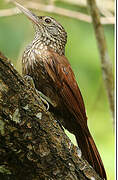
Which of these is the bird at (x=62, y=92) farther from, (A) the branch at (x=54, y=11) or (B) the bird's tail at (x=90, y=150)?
(A) the branch at (x=54, y=11)

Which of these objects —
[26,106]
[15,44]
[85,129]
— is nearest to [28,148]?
[26,106]

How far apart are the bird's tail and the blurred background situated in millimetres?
1478

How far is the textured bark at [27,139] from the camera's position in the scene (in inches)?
86.6

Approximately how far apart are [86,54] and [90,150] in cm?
239

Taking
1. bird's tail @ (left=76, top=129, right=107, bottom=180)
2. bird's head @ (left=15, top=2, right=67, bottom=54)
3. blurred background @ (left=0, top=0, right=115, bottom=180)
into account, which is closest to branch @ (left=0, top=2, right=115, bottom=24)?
blurred background @ (left=0, top=0, right=115, bottom=180)

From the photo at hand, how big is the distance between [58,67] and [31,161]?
89 centimetres

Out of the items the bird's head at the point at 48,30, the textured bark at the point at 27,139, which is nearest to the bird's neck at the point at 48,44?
the bird's head at the point at 48,30

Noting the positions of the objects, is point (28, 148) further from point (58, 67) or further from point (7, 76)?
point (58, 67)

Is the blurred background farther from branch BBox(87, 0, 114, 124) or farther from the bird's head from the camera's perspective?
the bird's head

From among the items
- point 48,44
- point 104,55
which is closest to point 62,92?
point 48,44

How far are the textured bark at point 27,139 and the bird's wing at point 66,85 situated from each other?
45 cm

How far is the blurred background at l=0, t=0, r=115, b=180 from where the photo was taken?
4.70m

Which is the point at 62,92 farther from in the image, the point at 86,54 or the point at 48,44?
the point at 86,54

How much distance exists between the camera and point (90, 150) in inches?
116
